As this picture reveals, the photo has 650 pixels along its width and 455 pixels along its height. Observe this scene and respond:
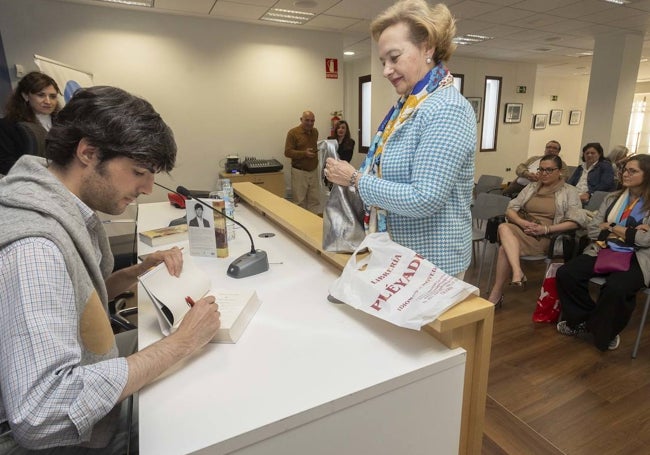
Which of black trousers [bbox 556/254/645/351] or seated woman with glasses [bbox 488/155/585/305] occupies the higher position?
seated woman with glasses [bbox 488/155/585/305]

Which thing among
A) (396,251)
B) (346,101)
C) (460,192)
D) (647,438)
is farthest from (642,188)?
(346,101)

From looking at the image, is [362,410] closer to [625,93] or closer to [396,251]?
[396,251]

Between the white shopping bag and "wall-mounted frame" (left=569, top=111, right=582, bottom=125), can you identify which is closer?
the white shopping bag

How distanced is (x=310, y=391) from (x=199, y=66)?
17.3ft

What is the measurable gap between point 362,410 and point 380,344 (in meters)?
0.18

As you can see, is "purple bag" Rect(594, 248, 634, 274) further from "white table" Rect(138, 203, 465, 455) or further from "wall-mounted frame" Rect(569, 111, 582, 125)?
"wall-mounted frame" Rect(569, 111, 582, 125)

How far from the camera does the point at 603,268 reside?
239 centimetres

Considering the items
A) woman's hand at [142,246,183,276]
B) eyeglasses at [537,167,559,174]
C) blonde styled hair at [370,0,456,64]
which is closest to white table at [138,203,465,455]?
woman's hand at [142,246,183,276]

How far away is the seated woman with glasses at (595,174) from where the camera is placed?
4438mm

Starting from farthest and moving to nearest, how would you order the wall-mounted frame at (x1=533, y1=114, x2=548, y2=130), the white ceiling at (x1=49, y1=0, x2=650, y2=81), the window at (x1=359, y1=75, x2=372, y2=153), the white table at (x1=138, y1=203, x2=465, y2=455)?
the wall-mounted frame at (x1=533, y1=114, x2=548, y2=130), the window at (x1=359, y1=75, x2=372, y2=153), the white ceiling at (x1=49, y1=0, x2=650, y2=81), the white table at (x1=138, y1=203, x2=465, y2=455)

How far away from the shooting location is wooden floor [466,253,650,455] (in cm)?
168

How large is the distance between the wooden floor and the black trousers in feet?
0.43

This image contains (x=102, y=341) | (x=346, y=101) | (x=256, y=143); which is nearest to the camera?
(x=102, y=341)

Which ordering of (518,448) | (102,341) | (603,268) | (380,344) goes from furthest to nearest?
(603,268) < (518,448) < (380,344) < (102,341)
